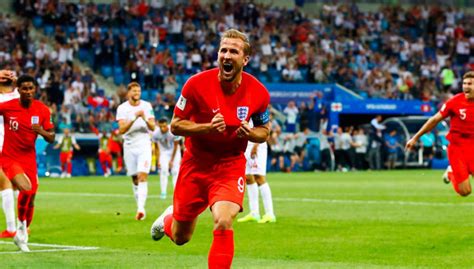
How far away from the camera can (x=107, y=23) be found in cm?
4866

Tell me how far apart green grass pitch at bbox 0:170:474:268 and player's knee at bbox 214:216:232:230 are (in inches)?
109

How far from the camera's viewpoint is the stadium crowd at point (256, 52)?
44.1 metres

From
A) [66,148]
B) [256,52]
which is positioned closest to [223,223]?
[66,148]

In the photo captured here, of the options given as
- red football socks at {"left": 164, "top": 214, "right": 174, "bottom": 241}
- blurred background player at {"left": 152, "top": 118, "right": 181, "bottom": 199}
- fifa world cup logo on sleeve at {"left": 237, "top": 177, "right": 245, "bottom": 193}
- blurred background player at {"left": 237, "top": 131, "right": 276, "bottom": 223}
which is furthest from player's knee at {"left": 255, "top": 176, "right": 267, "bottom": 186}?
fifa world cup logo on sleeve at {"left": 237, "top": 177, "right": 245, "bottom": 193}

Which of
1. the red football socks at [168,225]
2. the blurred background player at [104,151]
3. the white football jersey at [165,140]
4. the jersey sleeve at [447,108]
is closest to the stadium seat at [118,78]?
the blurred background player at [104,151]

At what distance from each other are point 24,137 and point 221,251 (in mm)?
6531

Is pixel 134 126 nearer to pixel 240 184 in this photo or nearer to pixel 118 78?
pixel 240 184

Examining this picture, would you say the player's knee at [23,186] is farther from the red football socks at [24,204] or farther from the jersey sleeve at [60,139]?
the jersey sleeve at [60,139]

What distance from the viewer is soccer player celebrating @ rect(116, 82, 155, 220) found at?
20.2 metres

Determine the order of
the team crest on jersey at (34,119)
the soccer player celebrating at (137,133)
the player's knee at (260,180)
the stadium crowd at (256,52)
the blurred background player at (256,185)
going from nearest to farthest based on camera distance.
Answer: the team crest on jersey at (34,119) < the blurred background player at (256,185) < the player's knee at (260,180) < the soccer player celebrating at (137,133) < the stadium crowd at (256,52)

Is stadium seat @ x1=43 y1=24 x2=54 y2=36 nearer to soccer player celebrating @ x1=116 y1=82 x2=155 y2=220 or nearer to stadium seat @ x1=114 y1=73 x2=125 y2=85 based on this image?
stadium seat @ x1=114 y1=73 x2=125 y2=85

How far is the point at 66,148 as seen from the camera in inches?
1624

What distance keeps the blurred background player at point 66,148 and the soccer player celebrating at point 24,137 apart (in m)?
26.1

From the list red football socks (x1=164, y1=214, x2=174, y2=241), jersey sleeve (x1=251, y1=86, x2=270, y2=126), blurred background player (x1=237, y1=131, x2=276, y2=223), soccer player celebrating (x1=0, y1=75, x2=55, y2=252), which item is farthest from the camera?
blurred background player (x1=237, y1=131, x2=276, y2=223)
